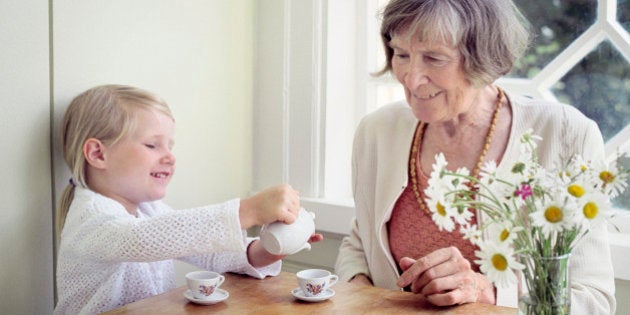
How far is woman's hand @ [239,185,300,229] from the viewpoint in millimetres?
1653

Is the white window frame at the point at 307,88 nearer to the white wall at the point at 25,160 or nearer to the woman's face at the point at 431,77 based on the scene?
the woman's face at the point at 431,77

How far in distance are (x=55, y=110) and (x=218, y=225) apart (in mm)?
619

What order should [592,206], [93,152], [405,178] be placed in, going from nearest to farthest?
[592,206] < [93,152] < [405,178]

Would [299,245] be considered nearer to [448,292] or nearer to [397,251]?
[448,292]

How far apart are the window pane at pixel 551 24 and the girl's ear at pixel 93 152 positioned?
127 centimetres

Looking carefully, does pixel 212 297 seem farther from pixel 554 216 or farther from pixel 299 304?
pixel 554 216

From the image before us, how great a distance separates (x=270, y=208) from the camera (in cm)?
165

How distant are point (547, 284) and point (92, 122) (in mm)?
1161

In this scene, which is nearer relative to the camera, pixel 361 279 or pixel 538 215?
pixel 538 215

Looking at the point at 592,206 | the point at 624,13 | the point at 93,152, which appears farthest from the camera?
the point at 624,13

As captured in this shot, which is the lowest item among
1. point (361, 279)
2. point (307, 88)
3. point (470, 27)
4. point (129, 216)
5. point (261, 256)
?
point (361, 279)

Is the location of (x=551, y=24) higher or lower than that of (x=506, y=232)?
higher

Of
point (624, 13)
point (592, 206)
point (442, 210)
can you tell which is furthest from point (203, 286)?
point (624, 13)

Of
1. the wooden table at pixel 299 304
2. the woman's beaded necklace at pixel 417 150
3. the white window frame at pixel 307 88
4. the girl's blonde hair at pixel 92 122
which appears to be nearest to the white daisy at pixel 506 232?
the wooden table at pixel 299 304
